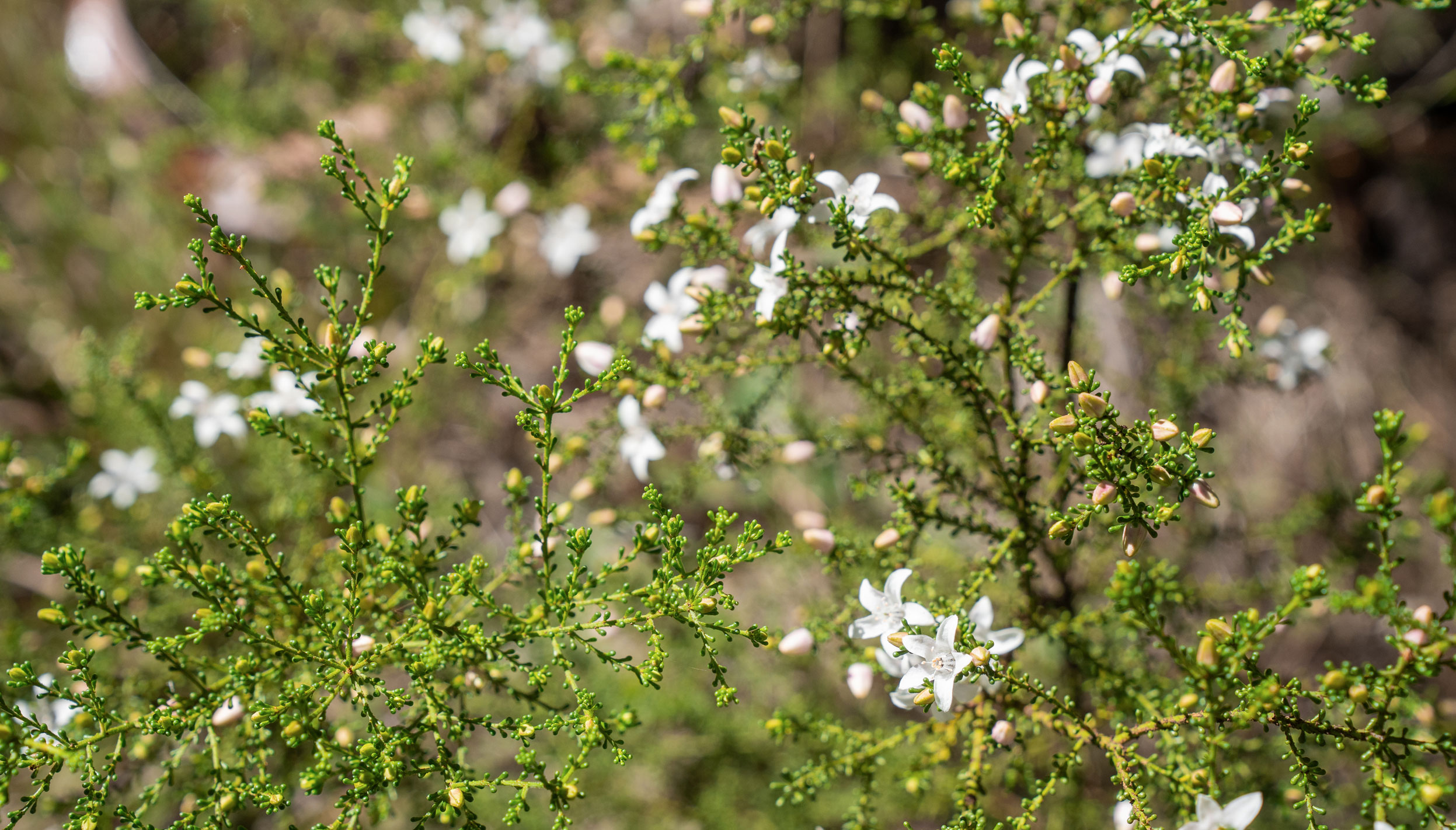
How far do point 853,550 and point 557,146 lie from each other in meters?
3.08

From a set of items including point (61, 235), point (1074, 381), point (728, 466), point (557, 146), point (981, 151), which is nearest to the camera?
point (1074, 381)

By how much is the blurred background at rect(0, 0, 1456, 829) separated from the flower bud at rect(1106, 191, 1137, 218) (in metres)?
1.52

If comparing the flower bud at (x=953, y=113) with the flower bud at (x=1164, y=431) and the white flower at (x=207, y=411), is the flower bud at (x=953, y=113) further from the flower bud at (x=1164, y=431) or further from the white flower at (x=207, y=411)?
the white flower at (x=207, y=411)

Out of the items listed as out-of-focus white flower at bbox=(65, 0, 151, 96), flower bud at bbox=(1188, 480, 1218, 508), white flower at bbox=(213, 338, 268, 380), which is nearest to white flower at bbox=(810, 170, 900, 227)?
flower bud at bbox=(1188, 480, 1218, 508)

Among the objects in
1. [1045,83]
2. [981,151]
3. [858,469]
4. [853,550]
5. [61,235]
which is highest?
[61,235]

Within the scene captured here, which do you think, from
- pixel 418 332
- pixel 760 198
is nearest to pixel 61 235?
pixel 418 332

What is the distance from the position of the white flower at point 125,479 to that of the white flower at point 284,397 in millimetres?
594

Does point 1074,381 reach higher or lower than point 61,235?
lower

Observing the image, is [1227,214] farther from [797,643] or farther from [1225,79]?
[797,643]

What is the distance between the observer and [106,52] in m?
5.46

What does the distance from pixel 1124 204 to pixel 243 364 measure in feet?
9.81

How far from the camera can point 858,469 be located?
4535mm

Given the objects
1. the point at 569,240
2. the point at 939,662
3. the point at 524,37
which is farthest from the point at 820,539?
the point at 524,37

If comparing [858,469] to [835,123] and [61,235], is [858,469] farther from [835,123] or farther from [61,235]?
[61,235]
